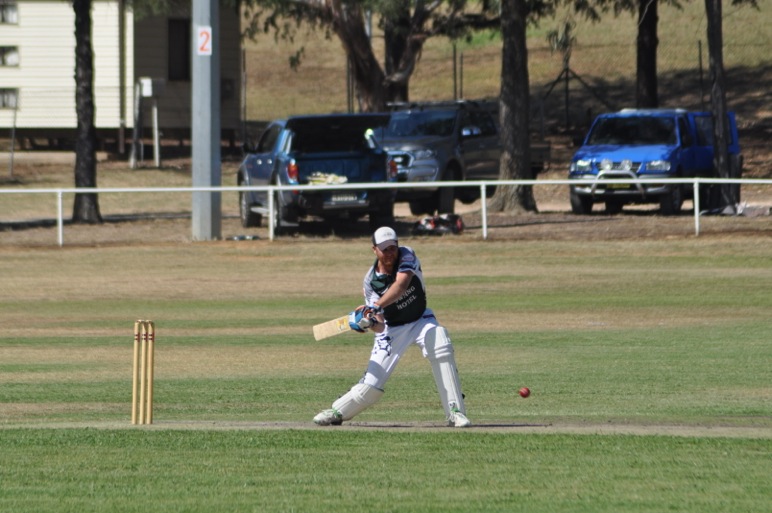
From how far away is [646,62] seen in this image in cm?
4359

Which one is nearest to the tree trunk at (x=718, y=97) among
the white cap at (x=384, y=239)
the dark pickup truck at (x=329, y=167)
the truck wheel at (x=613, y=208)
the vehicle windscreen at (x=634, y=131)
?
the vehicle windscreen at (x=634, y=131)

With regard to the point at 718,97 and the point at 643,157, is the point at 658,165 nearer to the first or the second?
the point at 643,157

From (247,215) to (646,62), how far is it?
18.1 m

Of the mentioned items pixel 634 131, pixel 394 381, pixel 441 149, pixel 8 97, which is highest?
pixel 8 97

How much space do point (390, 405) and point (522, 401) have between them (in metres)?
1.24

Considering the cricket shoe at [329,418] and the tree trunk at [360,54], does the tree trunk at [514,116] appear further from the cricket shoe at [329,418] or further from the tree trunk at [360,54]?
the cricket shoe at [329,418]

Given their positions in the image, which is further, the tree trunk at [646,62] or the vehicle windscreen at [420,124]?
the tree trunk at [646,62]

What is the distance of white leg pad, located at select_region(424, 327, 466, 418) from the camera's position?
36.3ft

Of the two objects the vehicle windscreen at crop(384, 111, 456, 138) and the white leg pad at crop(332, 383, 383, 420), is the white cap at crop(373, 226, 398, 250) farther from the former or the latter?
the vehicle windscreen at crop(384, 111, 456, 138)

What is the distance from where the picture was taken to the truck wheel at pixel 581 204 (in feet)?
102

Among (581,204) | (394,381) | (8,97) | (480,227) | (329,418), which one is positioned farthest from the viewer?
(8,97)

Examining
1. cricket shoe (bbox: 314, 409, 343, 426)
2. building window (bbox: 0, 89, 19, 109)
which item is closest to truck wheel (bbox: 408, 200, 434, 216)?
building window (bbox: 0, 89, 19, 109)

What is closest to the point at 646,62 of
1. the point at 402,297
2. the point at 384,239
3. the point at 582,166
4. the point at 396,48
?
the point at 396,48

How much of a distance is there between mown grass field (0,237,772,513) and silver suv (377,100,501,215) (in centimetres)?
261
